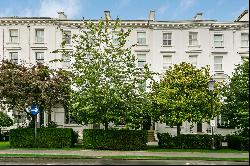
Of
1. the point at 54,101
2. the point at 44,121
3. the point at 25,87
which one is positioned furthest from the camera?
the point at 44,121

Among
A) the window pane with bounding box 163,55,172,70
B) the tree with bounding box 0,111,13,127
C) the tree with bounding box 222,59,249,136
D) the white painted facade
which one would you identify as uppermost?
the white painted facade

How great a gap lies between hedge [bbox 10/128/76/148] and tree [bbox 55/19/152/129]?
2.04 meters

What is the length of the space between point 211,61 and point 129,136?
20.7m

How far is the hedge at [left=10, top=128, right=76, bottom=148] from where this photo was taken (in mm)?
30219

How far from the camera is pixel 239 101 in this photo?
3062 cm

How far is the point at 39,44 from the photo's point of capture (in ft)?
151

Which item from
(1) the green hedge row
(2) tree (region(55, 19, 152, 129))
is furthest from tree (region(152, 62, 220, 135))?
(1) the green hedge row

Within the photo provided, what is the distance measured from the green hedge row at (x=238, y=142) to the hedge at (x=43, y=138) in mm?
11308

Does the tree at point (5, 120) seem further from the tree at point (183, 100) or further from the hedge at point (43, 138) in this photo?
the tree at point (183, 100)

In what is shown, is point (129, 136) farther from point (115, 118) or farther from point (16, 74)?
point (16, 74)

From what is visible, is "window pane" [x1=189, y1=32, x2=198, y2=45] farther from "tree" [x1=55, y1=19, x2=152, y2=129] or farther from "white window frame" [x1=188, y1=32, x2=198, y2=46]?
"tree" [x1=55, y1=19, x2=152, y2=129]

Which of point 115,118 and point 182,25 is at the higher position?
point 182,25

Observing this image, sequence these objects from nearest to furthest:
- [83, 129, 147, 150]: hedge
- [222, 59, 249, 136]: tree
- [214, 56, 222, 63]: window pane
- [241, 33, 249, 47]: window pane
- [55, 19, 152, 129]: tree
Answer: [55, 19, 152, 129]: tree < [83, 129, 147, 150]: hedge < [222, 59, 249, 136]: tree < [241, 33, 249, 47]: window pane < [214, 56, 222, 63]: window pane

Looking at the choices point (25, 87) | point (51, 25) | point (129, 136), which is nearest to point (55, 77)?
point (25, 87)
